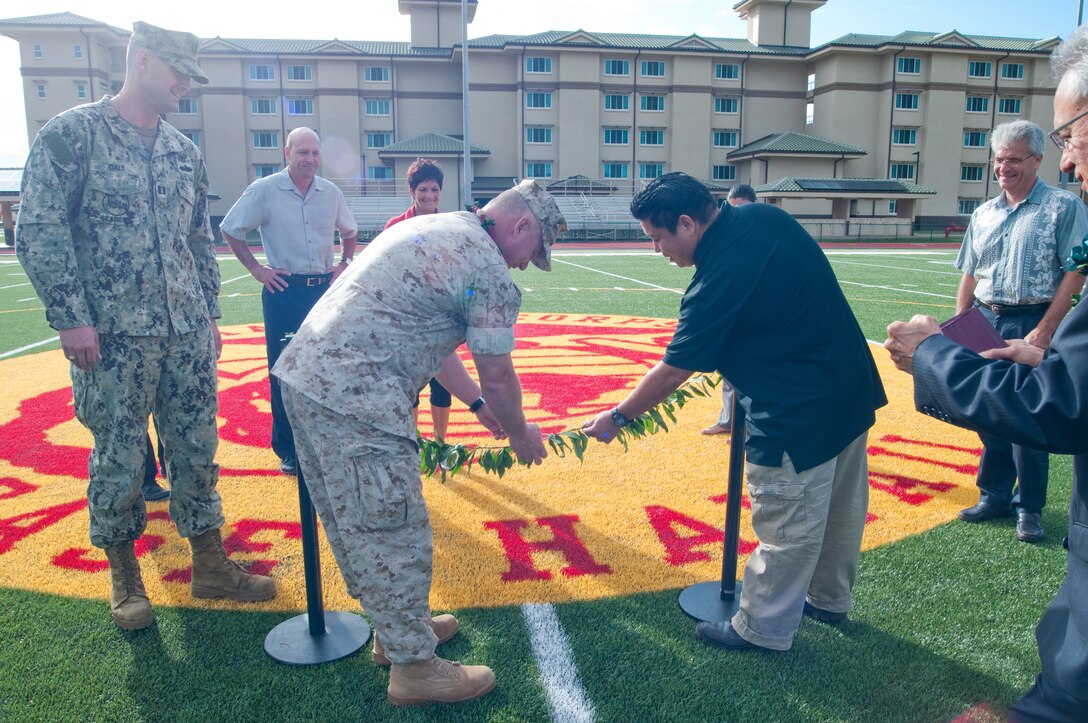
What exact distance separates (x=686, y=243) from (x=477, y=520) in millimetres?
2275

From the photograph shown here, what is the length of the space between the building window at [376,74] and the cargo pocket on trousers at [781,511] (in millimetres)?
53980

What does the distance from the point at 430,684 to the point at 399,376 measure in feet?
3.70

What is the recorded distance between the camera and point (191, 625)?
3.28m

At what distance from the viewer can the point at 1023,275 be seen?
4309mm

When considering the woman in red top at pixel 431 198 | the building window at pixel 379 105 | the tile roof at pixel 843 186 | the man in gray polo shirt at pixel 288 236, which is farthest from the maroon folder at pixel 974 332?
the building window at pixel 379 105

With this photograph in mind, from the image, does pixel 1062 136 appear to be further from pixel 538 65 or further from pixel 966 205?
pixel 966 205

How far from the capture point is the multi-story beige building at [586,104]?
165ft

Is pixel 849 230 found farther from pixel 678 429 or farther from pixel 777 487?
pixel 777 487

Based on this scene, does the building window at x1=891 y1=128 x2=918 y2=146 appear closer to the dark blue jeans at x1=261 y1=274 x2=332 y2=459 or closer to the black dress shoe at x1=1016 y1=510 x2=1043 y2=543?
the black dress shoe at x1=1016 y1=510 x2=1043 y2=543

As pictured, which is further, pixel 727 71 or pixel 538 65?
pixel 727 71

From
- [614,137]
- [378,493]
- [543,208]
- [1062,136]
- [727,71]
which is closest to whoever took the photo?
[1062,136]

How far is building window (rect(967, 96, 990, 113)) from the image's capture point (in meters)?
53.0

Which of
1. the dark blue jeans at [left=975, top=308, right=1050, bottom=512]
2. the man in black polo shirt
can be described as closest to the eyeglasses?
the man in black polo shirt

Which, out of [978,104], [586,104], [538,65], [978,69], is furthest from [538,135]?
[978,69]
